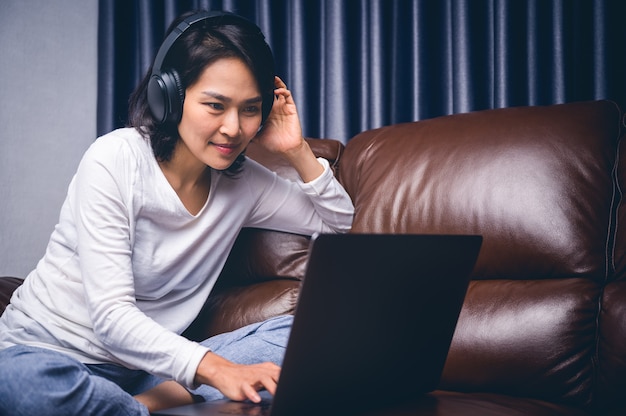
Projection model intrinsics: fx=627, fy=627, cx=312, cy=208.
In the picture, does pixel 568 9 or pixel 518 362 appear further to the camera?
pixel 568 9

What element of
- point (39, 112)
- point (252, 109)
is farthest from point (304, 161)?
point (39, 112)

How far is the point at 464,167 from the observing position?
1.34 m

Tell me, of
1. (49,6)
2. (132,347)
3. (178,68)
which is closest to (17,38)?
(49,6)

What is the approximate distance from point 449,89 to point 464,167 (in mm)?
541

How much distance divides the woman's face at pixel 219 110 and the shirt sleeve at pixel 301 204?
8.7 inches

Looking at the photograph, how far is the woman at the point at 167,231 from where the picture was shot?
1.01 m

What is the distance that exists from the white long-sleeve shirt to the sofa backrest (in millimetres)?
268

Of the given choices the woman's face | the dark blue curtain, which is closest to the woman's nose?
the woman's face

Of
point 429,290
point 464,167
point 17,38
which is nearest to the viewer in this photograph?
point 429,290

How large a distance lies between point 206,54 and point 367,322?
65 cm

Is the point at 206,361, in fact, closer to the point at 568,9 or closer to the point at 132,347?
the point at 132,347

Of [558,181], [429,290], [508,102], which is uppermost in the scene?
[508,102]

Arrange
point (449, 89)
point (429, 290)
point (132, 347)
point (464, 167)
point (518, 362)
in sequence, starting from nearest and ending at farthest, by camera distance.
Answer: point (429, 290) → point (132, 347) → point (518, 362) → point (464, 167) → point (449, 89)

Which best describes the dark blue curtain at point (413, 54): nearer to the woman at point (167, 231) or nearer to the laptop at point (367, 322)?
the woman at point (167, 231)
